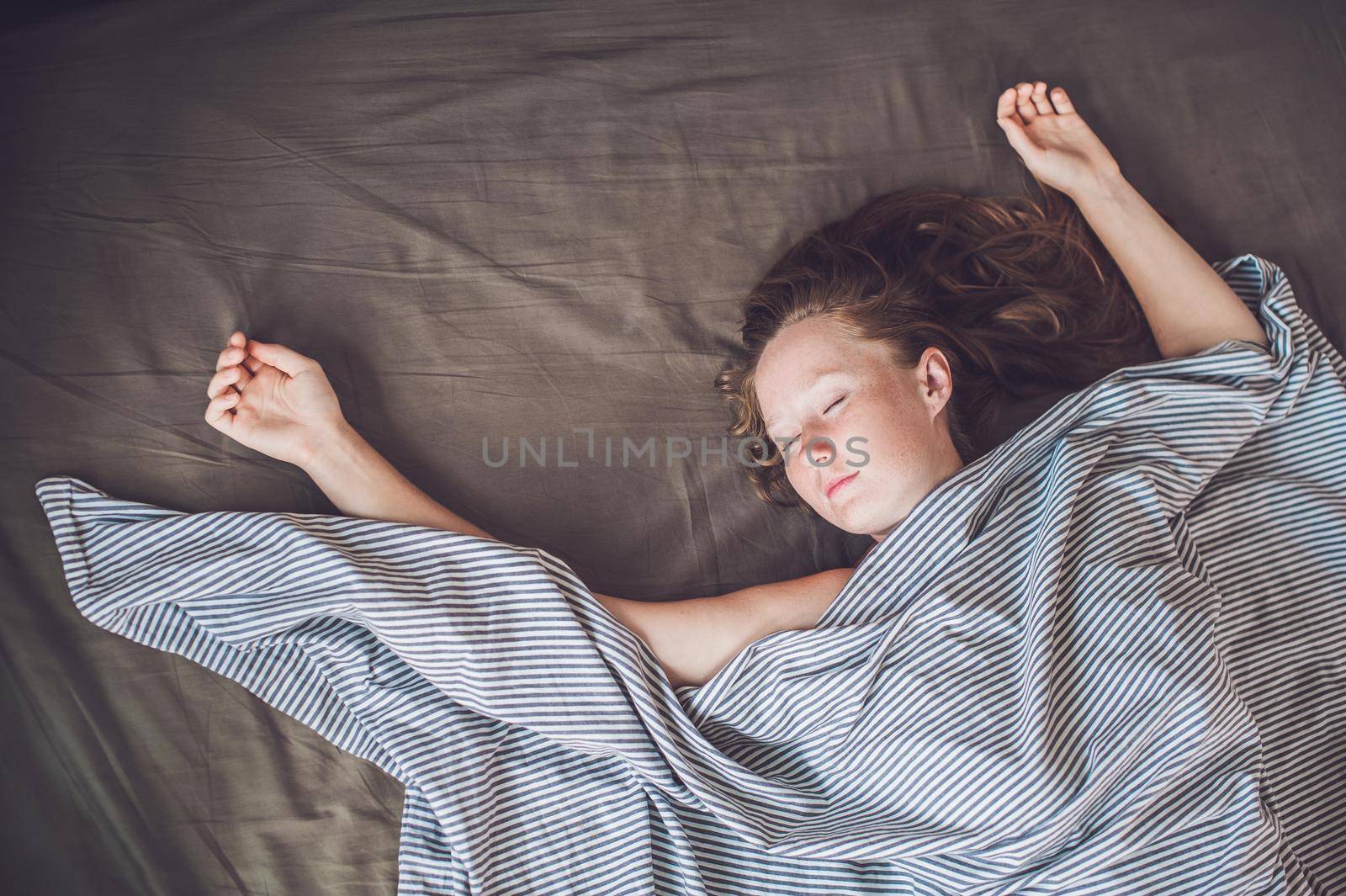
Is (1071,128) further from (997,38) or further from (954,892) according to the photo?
(954,892)

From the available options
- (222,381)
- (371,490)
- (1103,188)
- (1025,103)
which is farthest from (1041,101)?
(222,381)

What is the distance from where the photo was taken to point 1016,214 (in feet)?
4.00

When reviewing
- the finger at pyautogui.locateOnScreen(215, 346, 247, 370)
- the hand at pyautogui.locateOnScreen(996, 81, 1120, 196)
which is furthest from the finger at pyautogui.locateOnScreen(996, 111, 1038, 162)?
the finger at pyautogui.locateOnScreen(215, 346, 247, 370)

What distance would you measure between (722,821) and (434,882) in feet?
Result: 1.08

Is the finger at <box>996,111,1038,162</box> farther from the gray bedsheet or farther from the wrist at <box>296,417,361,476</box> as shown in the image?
the wrist at <box>296,417,361,476</box>

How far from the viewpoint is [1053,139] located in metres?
1.24

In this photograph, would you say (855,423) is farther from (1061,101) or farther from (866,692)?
(1061,101)

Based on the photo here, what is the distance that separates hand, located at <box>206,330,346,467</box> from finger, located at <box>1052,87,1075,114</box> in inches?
44.4

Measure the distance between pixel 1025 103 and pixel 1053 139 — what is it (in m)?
0.07

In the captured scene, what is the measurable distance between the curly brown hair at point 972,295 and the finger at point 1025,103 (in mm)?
111

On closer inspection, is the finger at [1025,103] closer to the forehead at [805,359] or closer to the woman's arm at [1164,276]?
the woman's arm at [1164,276]

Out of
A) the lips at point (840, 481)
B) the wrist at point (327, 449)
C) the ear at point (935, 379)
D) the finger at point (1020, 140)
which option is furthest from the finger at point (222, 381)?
the finger at point (1020, 140)

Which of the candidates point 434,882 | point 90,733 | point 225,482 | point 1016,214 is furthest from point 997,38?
point 90,733

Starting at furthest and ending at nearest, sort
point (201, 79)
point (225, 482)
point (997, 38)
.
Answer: point (997, 38) < point (201, 79) < point (225, 482)
